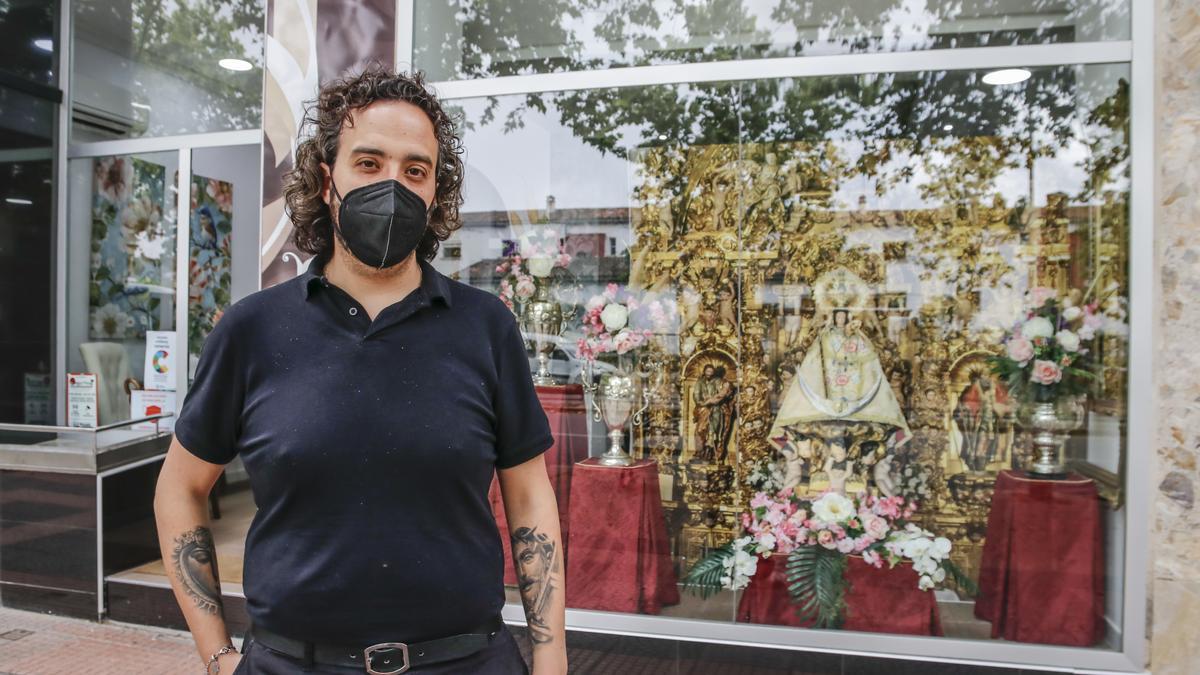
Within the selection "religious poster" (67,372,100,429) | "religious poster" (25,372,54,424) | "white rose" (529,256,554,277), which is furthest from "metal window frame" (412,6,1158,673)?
"religious poster" (25,372,54,424)

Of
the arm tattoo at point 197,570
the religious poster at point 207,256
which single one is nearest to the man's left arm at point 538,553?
the arm tattoo at point 197,570

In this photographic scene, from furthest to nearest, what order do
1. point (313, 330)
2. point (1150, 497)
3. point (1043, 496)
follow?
point (1043, 496) < point (1150, 497) < point (313, 330)

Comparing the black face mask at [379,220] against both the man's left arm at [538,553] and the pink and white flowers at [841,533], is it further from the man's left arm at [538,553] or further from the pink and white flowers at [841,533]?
the pink and white flowers at [841,533]

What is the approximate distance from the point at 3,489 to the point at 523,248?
10.5ft

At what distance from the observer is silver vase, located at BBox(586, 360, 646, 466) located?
407 centimetres

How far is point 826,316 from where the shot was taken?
4262 mm

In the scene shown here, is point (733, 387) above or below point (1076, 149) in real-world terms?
below

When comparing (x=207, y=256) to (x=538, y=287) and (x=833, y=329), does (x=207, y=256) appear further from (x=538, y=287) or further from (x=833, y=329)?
(x=833, y=329)

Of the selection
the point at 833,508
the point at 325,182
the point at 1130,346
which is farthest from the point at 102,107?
the point at 1130,346

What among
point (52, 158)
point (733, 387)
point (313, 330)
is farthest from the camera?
point (52, 158)

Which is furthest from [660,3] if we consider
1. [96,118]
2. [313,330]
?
[96,118]

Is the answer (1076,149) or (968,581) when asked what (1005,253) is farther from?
(968,581)

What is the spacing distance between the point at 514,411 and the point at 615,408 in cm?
269

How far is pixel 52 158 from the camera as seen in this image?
219 inches
